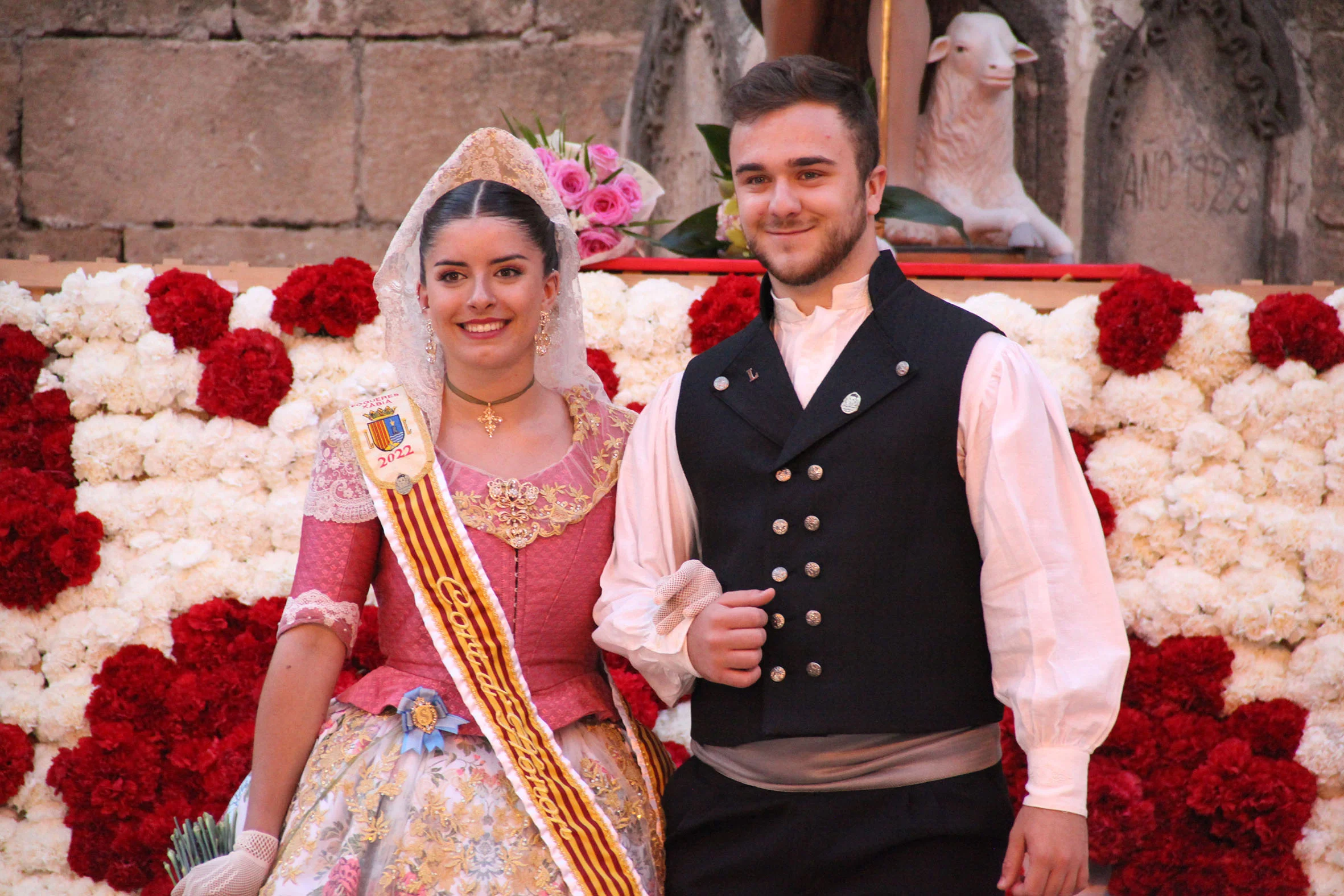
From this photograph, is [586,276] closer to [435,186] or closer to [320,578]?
[435,186]

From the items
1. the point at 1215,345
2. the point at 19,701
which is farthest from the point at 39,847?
the point at 1215,345

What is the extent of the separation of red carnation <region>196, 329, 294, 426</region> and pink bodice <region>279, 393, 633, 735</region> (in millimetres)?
936

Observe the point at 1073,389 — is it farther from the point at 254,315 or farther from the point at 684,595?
the point at 254,315

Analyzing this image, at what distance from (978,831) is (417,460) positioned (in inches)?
41.3

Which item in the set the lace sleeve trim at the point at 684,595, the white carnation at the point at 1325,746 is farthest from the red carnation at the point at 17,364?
the white carnation at the point at 1325,746

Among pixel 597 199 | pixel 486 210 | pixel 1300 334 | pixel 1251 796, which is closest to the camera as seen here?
pixel 486 210

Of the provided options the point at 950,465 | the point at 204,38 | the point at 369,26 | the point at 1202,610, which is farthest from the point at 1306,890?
the point at 204,38

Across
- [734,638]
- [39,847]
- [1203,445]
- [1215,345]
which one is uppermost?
[1215,345]

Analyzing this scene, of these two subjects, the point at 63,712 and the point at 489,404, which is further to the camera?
the point at 63,712

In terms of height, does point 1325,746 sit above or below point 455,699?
below

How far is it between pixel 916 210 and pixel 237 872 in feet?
8.00

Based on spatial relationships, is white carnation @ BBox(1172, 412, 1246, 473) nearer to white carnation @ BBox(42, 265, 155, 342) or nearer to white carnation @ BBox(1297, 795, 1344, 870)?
white carnation @ BBox(1297, 795, 1344, 870)

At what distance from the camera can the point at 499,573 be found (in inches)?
81.8

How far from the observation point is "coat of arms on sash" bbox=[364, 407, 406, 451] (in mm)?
2109
